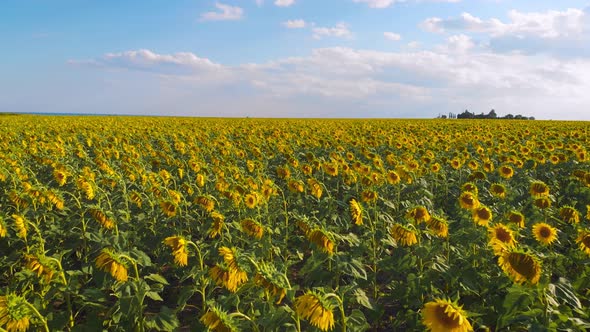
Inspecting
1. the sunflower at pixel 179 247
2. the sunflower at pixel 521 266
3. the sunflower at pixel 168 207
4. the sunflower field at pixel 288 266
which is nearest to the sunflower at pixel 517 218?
the sunflower field at pixel 288 266

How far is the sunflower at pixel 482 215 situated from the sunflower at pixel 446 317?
222cm

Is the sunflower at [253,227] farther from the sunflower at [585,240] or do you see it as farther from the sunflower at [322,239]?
the sunflower at [585,240]

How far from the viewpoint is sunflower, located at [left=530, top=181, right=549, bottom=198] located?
17.2ft

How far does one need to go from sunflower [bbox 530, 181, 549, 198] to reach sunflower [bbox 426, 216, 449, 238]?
2.50m

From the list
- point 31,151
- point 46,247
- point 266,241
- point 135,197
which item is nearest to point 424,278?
point 266,241

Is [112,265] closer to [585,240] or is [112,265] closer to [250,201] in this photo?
[250,201]

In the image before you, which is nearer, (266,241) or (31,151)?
(266,241)

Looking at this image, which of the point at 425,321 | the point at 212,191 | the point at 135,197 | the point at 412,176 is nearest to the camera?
the point at 425,321

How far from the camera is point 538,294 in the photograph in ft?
8.15

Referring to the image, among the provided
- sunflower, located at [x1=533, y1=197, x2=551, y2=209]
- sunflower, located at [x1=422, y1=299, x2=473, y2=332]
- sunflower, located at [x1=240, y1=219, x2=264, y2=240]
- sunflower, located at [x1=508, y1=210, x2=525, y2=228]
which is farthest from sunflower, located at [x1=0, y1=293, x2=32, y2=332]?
sunflower, located at [x1=533, y1=197, x2=551, y2=209]

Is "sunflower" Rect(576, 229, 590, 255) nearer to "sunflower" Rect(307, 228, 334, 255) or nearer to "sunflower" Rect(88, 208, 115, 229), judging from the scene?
"sunflower" Rect(307, 228, 334, 255)

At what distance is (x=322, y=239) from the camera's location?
295cm

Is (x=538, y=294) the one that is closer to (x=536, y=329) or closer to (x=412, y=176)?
(x=536, y=329)

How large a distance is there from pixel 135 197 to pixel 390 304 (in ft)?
11.0
